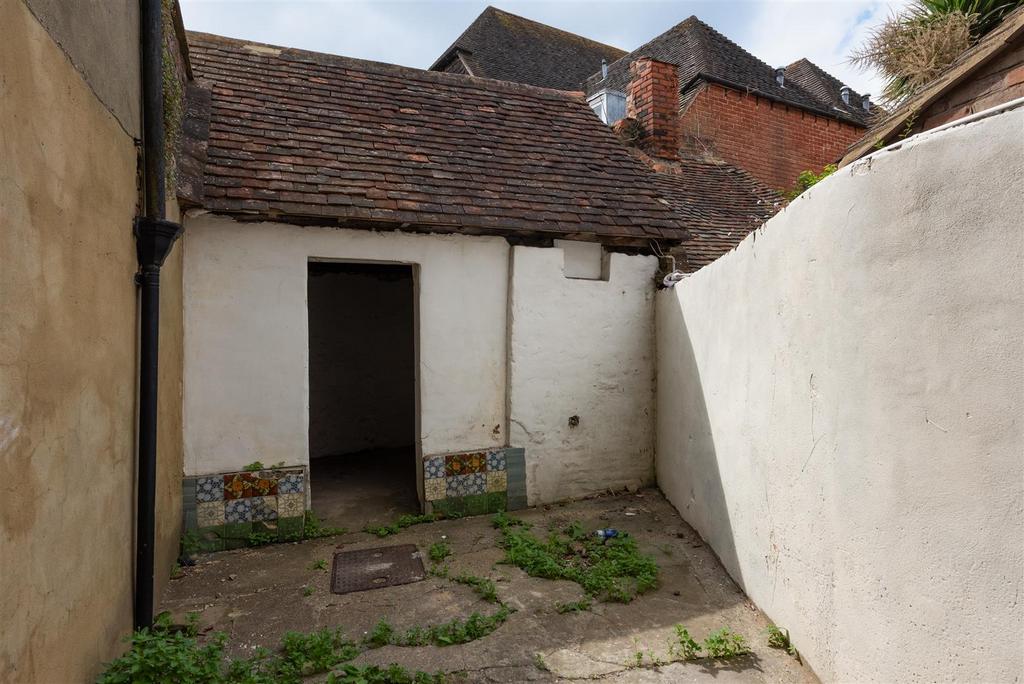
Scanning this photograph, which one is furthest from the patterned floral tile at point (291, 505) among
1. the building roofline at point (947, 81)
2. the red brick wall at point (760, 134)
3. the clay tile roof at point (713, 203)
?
the red brick wall at point (760, 134)

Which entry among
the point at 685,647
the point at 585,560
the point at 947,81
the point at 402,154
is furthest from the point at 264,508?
the point at 947,81

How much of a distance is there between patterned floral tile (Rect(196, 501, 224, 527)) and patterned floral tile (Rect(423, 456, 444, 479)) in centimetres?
184

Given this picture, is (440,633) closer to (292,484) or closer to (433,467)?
(433,467)

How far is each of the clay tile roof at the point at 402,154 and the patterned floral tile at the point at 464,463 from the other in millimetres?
2315

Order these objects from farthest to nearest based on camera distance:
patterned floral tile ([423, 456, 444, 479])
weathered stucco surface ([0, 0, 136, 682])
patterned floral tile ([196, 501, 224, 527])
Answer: patterned floral tile ([423, 456, 444, 479]) → patterned floral tile ([196, 501, 224, 527]) → weathered stucco surface ([0, 0, 136, 682])

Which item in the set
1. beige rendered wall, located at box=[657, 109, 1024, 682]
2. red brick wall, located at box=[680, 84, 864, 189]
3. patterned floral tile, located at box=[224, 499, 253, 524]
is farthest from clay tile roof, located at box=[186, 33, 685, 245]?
red brick wall, located at box=[680, 84, 864, 189]

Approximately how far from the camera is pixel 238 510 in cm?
510

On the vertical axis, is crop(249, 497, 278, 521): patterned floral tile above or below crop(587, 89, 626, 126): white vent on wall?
below

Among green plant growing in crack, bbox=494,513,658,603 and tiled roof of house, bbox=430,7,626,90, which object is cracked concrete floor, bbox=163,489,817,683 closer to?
green plant growing in crack, bbox=494,513,658,603

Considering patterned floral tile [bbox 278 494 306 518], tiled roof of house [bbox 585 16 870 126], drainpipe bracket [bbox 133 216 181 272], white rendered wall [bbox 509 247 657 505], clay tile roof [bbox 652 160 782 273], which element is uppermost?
tiled roof of house [bbox 585 16 870 126]

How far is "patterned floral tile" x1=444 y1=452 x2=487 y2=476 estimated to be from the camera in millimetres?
5820

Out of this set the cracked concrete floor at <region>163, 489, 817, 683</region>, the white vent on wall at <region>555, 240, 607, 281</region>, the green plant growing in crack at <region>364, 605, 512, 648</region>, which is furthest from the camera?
the white vent on wall at <region>555, 240, 607, 281</region>

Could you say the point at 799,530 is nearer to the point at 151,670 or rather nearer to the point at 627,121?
the point at 151,670

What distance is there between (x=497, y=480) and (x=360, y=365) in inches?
151
